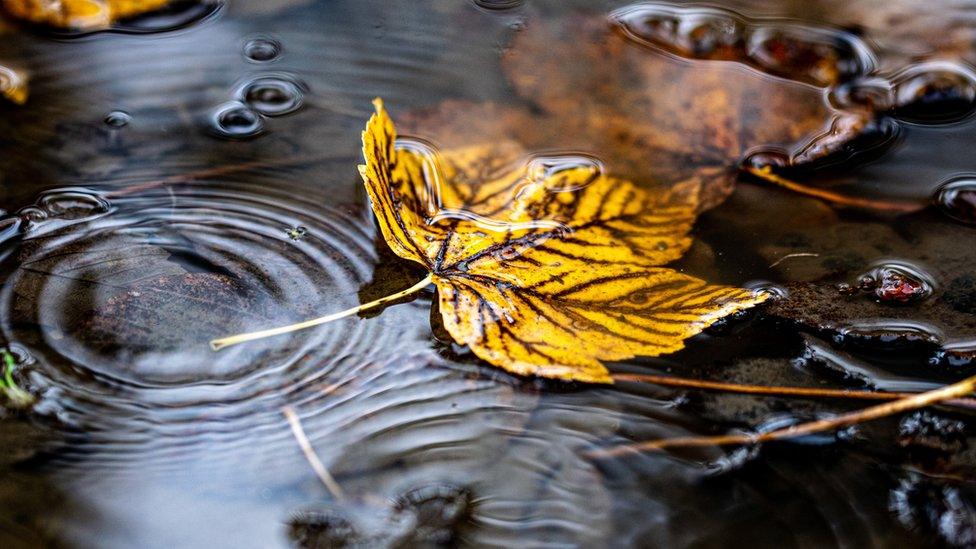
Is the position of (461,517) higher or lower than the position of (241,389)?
higher

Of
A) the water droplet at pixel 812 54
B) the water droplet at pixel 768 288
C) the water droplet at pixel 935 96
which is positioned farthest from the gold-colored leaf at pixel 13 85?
the water droplet at pixel 935 96

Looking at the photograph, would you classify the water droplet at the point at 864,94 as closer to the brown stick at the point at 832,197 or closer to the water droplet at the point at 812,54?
the water droplet at the point at 812,54

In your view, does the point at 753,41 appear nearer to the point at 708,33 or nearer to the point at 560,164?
the point at 708,33

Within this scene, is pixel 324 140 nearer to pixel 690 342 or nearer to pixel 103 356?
pixel 103 356

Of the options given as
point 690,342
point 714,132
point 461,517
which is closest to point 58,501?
point 461,517

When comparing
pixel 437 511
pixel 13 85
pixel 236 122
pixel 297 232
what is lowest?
pixel 13 85

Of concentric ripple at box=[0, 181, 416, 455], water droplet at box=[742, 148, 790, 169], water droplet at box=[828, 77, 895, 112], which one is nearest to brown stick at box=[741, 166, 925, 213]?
water droplet at box=[742, 148, 790, 169]

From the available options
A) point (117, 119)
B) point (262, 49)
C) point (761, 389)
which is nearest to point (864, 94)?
point (761, 389)
